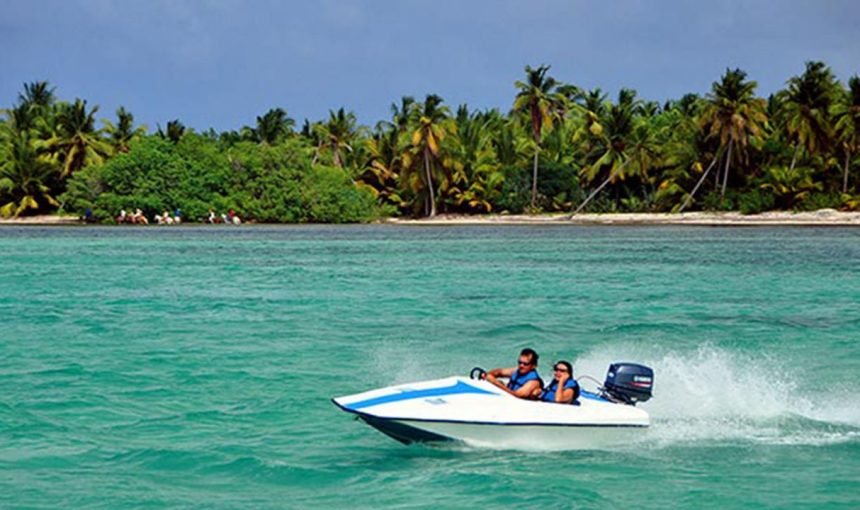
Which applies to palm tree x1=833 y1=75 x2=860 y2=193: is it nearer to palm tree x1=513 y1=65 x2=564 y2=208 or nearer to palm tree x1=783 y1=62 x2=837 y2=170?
palm tree x1=783 y1=62 x2=837 y2=170

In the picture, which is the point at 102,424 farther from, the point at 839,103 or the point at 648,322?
the point at 839,103

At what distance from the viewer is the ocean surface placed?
41.3 ft

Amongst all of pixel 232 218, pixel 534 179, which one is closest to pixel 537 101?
pixel 534 179

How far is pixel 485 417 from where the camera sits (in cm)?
1274

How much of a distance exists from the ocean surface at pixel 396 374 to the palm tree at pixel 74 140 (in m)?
57.5

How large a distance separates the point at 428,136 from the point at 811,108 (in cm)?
3034

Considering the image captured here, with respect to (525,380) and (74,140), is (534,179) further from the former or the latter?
(525,380)

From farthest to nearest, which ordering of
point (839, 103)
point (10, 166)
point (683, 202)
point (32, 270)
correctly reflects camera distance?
point (10, 166)
point (683, 202)
point (839, 103)
point (32, 270)

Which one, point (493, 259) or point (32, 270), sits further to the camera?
point (493, 259)

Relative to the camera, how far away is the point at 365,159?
370ft

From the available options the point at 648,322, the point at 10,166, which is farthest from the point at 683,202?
the point at 648,322

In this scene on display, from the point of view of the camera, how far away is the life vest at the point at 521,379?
43.1 ft

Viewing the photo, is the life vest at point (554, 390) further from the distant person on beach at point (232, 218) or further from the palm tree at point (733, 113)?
the distant person on beach at point (232, 218)

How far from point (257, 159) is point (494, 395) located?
9493cm
